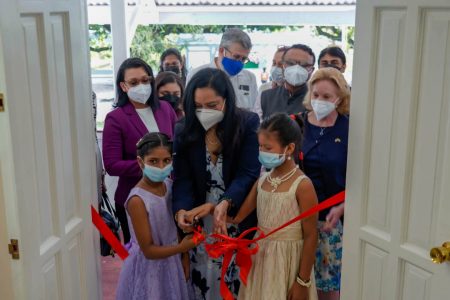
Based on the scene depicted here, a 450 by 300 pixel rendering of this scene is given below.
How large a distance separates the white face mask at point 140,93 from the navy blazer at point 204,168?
0.90 metres

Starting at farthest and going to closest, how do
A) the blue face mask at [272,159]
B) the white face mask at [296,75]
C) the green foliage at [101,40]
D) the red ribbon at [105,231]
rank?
the green foliage at [101,40]
the white face mask at [296,75]
the red ribbon at [105,231]
the blue face mask at [272,159]

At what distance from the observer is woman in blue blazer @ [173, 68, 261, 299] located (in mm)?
2264

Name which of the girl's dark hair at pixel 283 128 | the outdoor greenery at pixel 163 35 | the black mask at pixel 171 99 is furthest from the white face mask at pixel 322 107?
the outdoor greenery at pixel 163 35

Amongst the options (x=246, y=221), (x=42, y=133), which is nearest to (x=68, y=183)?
(x=42, y=133)

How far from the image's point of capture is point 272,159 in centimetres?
220

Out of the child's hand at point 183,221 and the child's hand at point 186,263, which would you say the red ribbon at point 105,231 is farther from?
the child's hand at point 183,221

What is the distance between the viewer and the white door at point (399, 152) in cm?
166

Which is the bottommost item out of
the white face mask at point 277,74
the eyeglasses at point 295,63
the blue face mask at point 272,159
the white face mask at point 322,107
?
the blue face mask at point 272,159

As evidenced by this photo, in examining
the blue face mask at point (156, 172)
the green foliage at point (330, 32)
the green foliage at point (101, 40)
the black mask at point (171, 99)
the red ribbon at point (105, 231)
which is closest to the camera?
the blue face mask at point (156, 172)

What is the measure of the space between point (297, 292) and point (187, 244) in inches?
20.3

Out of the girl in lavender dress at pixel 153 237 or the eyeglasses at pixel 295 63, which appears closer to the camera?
the girl in lavender dress at pixel 153 237

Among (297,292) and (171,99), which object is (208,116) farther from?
(171,99)

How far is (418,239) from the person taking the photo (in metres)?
1.79

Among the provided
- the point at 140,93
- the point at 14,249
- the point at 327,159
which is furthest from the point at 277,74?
the point at 14,249
